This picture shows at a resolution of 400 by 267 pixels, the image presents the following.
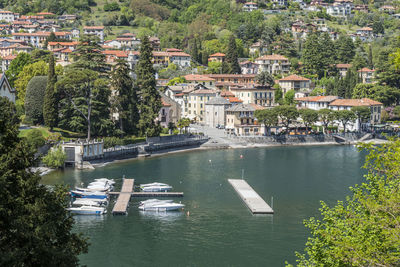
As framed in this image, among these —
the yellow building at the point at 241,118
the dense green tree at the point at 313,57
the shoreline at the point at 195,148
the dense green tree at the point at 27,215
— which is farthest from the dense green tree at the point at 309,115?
the dense green tree at the point at 27,215

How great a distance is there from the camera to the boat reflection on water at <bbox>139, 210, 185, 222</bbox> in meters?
44.2

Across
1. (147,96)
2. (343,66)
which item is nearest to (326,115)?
(147,96)

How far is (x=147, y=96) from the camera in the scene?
3066 inches

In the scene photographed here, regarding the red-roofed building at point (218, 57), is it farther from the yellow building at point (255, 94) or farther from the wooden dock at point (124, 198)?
the wooden dock at point (124, 198)

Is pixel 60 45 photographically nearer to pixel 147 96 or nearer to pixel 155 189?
pixel 147 96

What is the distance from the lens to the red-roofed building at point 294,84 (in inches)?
4565

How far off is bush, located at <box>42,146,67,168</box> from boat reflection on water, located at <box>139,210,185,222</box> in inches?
780

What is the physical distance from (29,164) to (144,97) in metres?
57.5

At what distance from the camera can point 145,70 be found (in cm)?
7750

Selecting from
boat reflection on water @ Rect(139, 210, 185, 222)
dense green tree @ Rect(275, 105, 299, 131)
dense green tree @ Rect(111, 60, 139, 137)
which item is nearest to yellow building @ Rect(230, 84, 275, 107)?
dense green tree @ Rect(275, 105, 299, 131)

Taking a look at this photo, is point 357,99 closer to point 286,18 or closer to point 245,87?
point 245,87

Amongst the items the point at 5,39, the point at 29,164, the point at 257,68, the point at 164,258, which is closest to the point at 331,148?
the point at 257,68

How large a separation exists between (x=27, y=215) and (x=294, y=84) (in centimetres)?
10050

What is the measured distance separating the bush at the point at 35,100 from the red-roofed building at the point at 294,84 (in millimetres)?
55368
